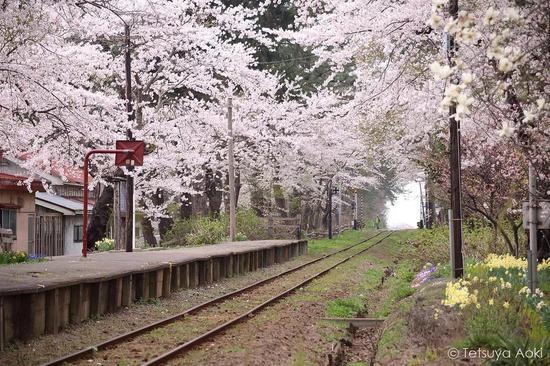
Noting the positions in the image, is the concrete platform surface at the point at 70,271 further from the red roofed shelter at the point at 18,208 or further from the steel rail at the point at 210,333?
the red roofed shelter at the point at 18,208

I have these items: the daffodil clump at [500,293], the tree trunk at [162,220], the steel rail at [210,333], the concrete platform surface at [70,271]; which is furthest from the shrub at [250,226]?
the daffodil clump at [500,293]

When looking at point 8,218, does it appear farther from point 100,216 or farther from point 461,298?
point 461,298

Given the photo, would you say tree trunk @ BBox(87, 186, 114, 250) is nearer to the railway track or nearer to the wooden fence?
the wooden fence

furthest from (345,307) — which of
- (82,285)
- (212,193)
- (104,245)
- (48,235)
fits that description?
(212,193)

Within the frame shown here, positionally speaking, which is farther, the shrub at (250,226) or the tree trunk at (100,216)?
the shrub at (250,226)

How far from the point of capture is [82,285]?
37.7 ft

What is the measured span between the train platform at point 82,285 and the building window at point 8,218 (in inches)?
356

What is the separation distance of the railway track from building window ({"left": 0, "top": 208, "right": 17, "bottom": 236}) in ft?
34.1

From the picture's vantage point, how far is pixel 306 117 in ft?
110

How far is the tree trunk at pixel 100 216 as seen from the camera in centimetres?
2453

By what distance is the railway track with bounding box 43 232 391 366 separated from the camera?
8875mm

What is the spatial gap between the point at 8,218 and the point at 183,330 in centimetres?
1543

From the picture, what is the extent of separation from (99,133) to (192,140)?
34.5 ft

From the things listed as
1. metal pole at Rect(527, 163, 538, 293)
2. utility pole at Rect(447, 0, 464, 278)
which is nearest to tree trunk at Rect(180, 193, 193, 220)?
utility pole at Rect(447, 0, 464, 278)
